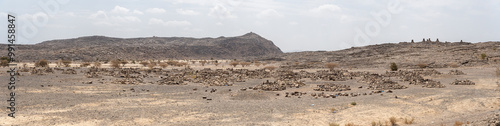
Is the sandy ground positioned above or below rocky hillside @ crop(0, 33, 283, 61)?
below

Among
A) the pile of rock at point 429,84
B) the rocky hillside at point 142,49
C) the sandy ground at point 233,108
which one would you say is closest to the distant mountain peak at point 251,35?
the rocky hillside at point 142,49

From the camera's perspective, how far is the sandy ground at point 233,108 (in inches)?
509

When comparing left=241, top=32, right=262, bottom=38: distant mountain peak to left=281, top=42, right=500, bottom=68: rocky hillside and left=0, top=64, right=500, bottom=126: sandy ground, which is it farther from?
left=0, top=64, right=500, bottom=126: sandy ground

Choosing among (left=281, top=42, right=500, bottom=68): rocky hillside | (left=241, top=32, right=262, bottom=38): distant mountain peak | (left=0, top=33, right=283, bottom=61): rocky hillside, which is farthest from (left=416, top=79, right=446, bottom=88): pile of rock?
(left=241, top=32, right=262, bottom=38): distant mountain peak

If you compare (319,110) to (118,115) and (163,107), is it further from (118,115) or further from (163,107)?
(118,115)

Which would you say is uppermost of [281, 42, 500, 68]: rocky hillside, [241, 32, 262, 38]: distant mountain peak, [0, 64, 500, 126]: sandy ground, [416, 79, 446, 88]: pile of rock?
[241, 32, 262, 38]: distant mountain peak

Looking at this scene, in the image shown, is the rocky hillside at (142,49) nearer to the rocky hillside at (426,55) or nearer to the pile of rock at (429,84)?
the rocky hillside at (426,55)

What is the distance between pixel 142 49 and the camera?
352 ft

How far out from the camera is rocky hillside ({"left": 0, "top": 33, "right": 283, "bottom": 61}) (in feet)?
272

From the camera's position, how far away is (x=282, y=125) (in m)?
12.3

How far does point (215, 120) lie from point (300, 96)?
832cm

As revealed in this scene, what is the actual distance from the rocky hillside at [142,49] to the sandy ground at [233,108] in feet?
219

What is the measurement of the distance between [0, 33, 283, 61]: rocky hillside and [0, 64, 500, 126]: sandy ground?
219ft

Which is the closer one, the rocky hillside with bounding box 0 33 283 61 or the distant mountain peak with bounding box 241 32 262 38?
the rocky hillside with bounding box 0 33 283 61
